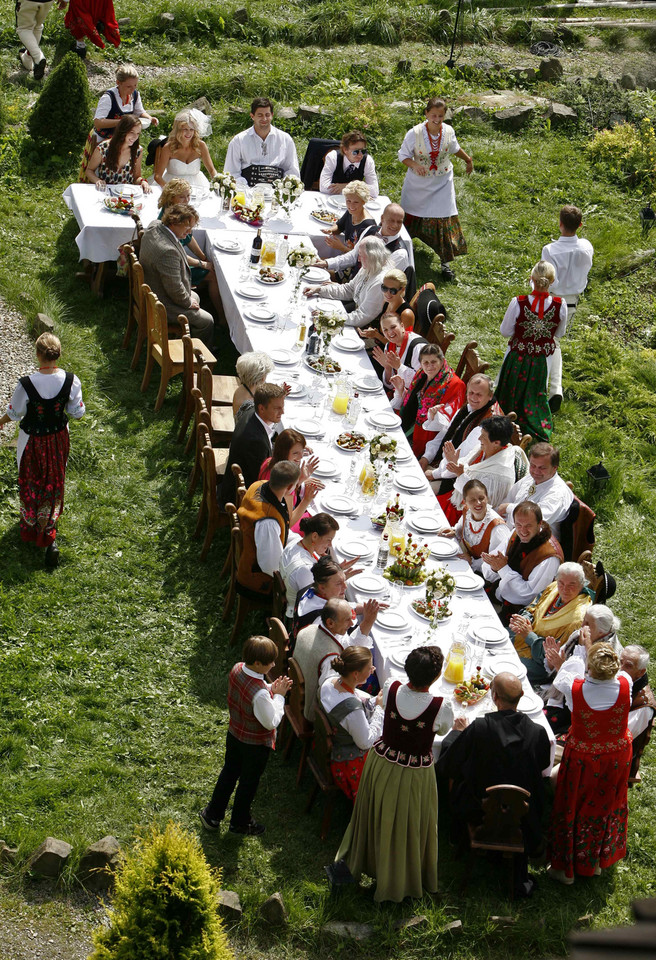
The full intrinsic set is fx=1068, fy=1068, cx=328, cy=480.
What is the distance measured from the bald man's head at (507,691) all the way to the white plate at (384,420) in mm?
3243

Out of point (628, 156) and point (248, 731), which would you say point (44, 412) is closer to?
point (248, 731)

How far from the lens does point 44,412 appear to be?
774cm

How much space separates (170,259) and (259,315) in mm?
1005

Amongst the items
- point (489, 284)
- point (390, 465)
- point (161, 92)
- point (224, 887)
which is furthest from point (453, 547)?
point (161, 92)

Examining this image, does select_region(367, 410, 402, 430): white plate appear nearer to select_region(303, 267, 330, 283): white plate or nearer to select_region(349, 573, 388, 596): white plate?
select_region(349, 573, 388, 596): white plate

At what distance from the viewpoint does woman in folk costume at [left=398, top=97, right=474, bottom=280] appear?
501 inches

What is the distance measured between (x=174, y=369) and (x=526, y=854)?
18.0ft

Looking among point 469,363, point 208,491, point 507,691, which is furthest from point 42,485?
point 469,363

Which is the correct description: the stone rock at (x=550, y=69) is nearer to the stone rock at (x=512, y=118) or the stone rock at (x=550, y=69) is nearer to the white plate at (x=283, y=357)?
the stone rock at (x=512, y=118)

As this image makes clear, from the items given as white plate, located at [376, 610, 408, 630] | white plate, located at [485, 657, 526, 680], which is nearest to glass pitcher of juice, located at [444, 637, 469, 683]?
white plate, located at [485, 657, 526, 680]

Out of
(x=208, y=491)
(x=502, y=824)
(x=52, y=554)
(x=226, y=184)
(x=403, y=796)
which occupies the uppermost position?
(x=226, y=184)

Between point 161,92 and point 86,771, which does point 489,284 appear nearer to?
point 161,92

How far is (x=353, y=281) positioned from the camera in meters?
10.6

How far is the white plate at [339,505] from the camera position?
25.6ft
